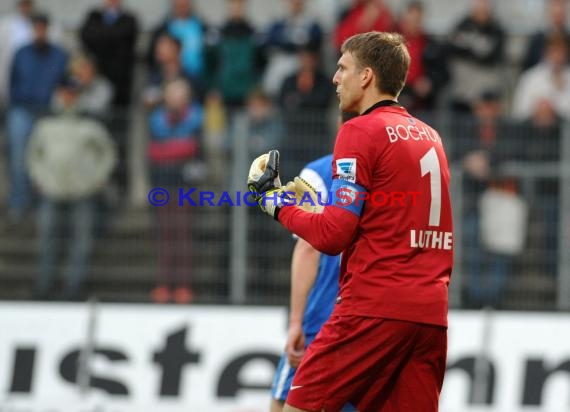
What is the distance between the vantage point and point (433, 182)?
16.9ft

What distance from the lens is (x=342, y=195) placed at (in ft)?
16.4

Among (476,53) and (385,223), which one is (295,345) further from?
(476,53)

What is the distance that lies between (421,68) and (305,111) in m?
1.45

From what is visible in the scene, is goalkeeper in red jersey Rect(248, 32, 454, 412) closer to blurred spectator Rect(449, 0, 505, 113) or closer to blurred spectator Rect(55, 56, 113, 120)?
blurred spectator Rect(55, 56, 113, 120)

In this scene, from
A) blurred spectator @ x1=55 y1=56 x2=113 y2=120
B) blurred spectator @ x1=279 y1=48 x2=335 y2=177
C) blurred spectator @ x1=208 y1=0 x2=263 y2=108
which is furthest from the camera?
blurred spectator @ x1=208 y1=0 x2=263 y2=108

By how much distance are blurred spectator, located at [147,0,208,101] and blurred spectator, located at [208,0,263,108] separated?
0.15 meters

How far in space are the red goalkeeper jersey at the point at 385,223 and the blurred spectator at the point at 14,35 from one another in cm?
803

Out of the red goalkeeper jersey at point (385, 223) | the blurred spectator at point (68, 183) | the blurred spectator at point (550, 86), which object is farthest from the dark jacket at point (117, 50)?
the red goalkeeper jersey at point (385, 223)

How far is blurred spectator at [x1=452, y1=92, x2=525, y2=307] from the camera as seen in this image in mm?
10742

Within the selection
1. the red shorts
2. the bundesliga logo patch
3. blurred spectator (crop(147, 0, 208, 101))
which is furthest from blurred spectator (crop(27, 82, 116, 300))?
the bundesliga logo patch

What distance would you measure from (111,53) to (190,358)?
434cm

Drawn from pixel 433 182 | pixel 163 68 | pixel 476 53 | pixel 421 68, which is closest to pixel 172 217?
pixel 163 68

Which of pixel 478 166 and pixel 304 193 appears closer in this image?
pixel 304 193

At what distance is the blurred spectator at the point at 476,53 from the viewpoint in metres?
12.1
